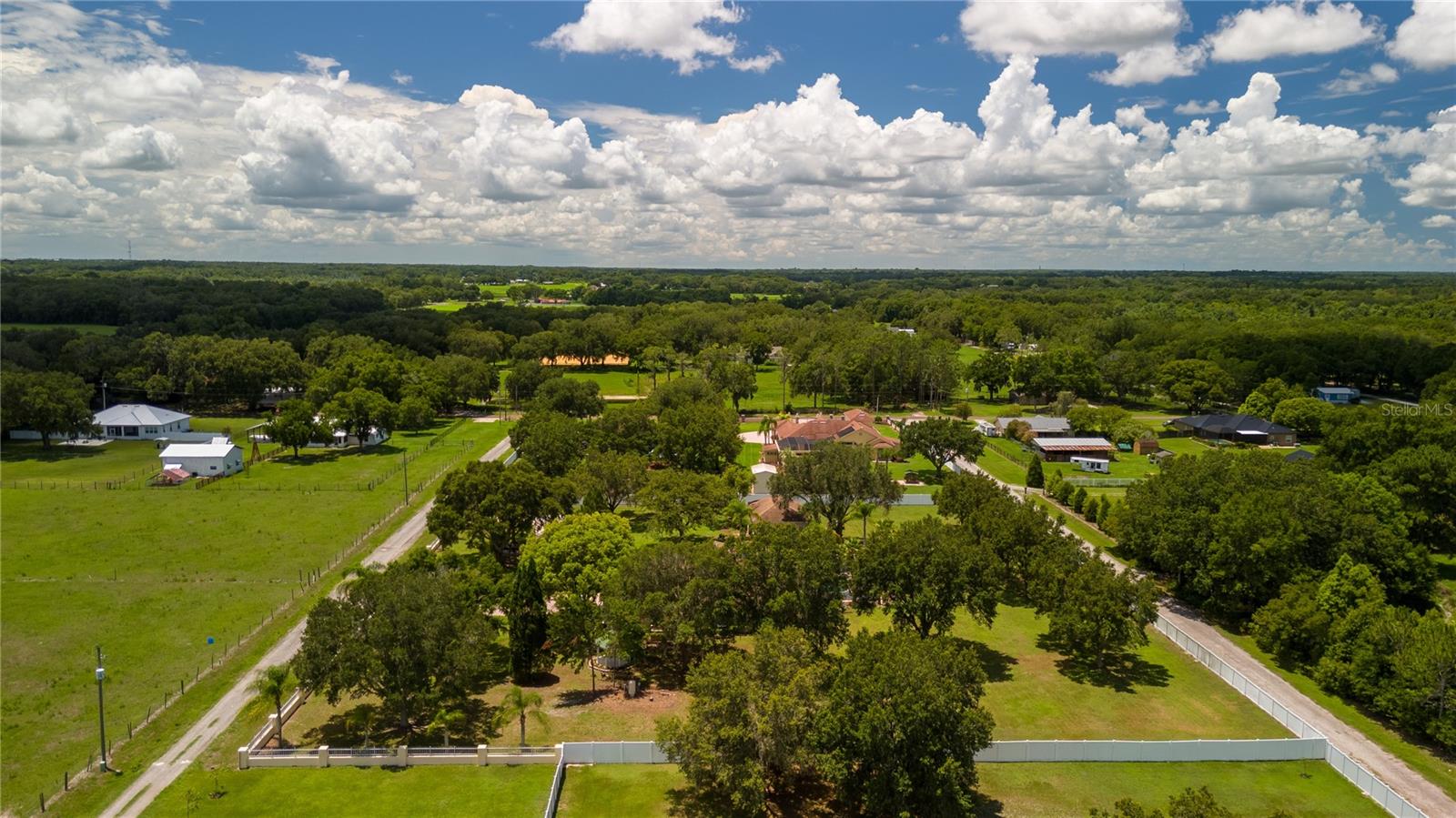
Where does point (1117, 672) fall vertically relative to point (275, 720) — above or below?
below

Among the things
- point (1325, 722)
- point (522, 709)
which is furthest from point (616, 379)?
point (1325, 722)

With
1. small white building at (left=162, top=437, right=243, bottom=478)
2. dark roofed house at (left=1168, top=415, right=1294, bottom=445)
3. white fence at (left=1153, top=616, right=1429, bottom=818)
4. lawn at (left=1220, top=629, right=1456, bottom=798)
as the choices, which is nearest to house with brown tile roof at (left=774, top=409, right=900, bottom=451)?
dark roofed house at (left=1168, top=415, right=1294, bottom=445)

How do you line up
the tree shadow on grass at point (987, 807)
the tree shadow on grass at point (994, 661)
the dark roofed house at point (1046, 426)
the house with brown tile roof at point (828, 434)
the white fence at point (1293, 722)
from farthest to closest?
the dark roofed house at point (1046, 426) < the house with brown tile roof at point (828, 434) < the tree shadow on grass at point (994, 661) < the white fence at point (1293, 722) < the tree shadow on grass at point (987, 807)

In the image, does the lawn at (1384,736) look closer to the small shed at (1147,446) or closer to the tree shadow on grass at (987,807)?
the tree shadow on grass at (987,807)

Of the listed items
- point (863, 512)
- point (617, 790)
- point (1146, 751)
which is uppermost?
point (863, 512)

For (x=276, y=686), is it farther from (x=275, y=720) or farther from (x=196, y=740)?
(x=196, y=740)

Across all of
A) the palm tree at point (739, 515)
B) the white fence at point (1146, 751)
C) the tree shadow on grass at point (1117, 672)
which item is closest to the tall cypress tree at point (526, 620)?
the palm tree at point (739, 515)

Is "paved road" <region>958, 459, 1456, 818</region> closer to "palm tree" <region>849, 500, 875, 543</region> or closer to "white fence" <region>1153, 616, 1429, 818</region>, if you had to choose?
"white fence" <region>1153, 616, 1429, 818</region>
